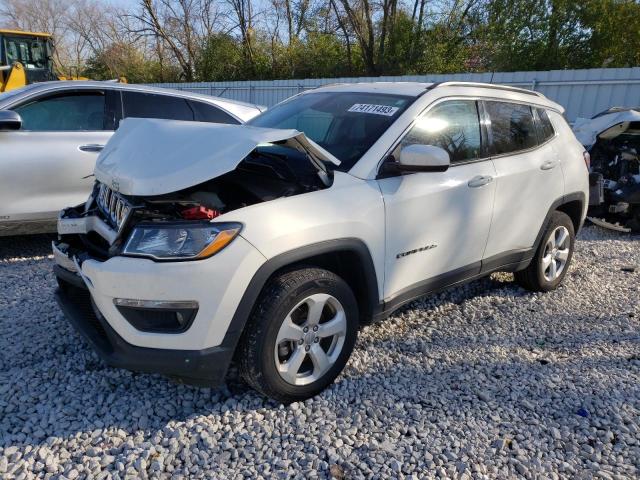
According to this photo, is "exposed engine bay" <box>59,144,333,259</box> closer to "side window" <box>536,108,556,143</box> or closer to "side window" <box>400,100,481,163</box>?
"side window" <box>400,100,481,163</box>

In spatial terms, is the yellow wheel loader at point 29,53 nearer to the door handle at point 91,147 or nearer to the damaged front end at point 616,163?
the door handle at point 91,147

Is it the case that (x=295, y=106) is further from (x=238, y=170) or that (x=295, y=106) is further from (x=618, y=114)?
(x=618, y=114)

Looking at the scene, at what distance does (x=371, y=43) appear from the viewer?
61.7 feet

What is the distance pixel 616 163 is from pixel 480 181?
4453mm

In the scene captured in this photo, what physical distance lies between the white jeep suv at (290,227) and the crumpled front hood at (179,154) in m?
0.01

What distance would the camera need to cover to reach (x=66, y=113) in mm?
4852

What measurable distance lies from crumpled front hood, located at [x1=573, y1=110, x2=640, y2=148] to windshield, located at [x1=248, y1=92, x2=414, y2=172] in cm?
451

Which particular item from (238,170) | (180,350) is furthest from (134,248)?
(238,170)

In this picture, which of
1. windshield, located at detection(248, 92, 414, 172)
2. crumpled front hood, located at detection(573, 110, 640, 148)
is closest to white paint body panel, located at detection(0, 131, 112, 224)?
windshield, located at detection(248, 92, 414, 172)

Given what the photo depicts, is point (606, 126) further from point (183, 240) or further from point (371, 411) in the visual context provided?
point (183, 240)

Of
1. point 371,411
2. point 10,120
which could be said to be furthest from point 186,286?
point 10,120

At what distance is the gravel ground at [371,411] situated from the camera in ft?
7.72

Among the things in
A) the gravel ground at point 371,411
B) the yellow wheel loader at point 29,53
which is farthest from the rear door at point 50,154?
the yellow wheel loader at point 29,53

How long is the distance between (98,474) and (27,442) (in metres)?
0.44
